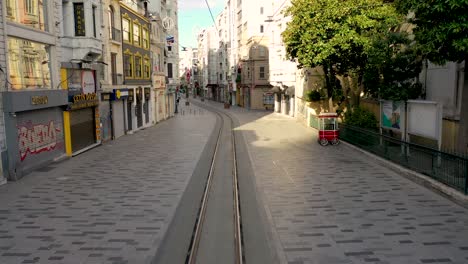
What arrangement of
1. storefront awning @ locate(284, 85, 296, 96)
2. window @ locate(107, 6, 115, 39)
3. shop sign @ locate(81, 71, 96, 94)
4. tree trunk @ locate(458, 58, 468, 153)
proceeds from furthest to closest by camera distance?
1. storefront awning @ locate(284, 85, 296, 96)
2. window @ locate(107, 6, 115, 39)
3. shop sign @ locate(81, 71, 96, 94)
4. tree trunk @ locate(458, 58, 468, 153)

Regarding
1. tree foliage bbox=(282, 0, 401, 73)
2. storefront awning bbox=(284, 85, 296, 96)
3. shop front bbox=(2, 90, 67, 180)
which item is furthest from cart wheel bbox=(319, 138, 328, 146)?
storefront awning bbox=(284, 85, 296, 96)

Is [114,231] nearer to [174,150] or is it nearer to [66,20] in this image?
[174,150]

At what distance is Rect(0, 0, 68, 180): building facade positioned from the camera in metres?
14.9

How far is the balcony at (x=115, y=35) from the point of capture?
2844cm

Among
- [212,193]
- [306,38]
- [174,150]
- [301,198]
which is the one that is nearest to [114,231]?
[212,193]

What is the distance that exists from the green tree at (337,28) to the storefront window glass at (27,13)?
12.2m

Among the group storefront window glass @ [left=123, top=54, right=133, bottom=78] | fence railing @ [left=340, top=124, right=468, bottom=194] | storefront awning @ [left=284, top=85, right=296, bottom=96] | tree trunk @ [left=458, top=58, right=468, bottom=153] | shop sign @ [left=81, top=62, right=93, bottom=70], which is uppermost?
storefront window glass @ [left=123, top=54, right=133, bottom=78]

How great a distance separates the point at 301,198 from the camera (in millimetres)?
11828

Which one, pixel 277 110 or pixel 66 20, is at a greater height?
pixel 66 20

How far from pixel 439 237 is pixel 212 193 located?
657cm

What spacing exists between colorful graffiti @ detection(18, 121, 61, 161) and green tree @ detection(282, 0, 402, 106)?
12.9 m

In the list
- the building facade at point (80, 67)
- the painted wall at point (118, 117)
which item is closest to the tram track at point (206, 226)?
the building facade at point (80, 67)

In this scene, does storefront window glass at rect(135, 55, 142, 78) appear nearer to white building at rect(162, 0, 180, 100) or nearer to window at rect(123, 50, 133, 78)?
window at rect(123, 50, 133, 78)

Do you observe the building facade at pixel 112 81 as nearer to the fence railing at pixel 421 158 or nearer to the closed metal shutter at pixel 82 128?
the closed metal shutter at pixel 82 128
